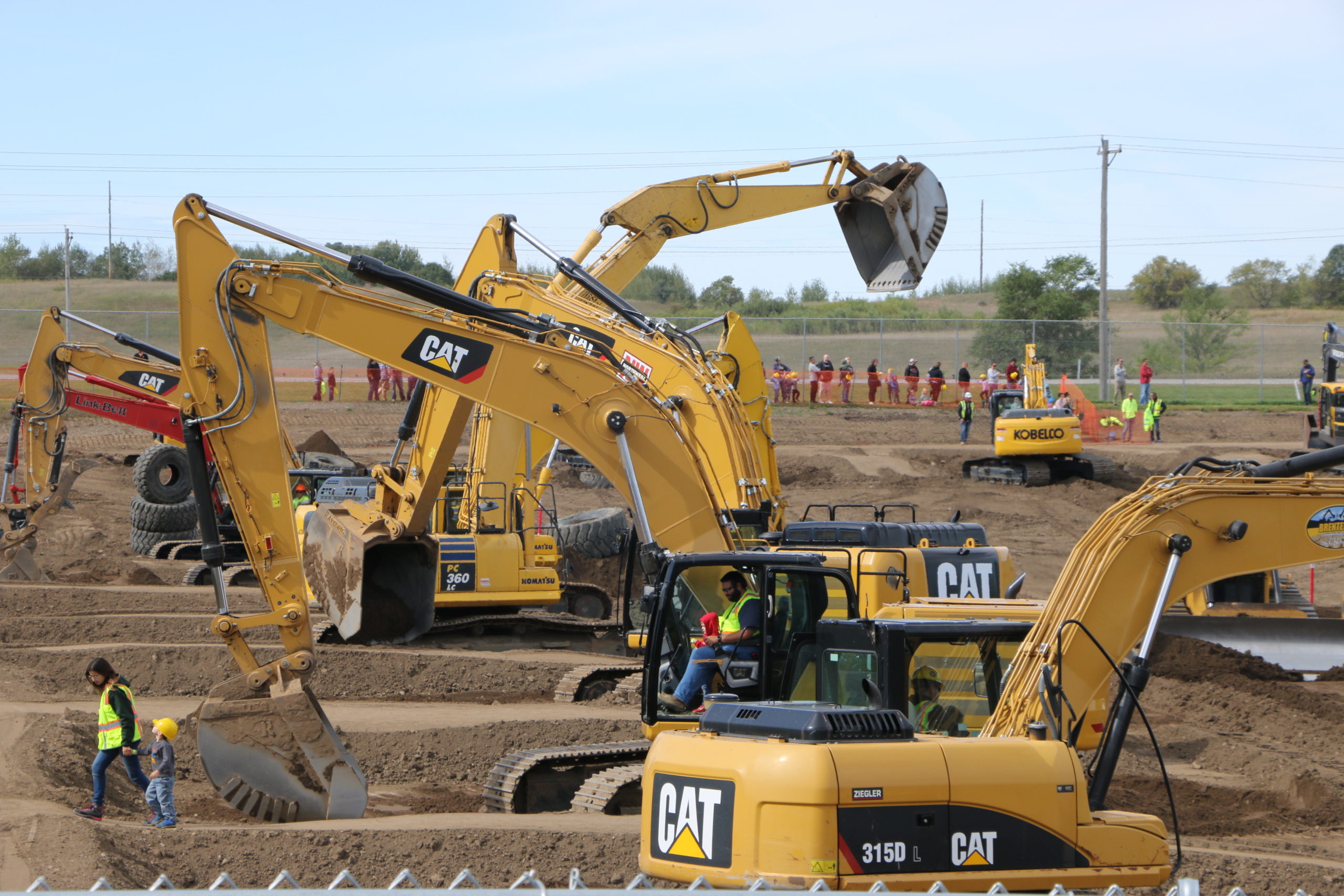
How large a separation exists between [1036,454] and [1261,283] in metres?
63.9

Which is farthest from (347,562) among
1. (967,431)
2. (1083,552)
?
(967,431)

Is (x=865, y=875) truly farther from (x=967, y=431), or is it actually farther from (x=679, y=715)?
(x=967, y=431)

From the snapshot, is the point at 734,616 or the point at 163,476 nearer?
the point at 734,616

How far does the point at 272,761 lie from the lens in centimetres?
974

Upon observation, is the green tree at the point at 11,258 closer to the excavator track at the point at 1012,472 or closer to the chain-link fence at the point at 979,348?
the chain-link fence at the point at 979,348

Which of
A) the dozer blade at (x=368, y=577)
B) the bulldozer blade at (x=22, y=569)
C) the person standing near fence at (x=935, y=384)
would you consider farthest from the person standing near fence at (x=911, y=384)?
the dozer blade at (x=368, y=577)

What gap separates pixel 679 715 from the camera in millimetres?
9016

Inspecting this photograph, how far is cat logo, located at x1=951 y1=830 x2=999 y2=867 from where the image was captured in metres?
5.74

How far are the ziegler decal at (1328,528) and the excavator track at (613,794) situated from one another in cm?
462

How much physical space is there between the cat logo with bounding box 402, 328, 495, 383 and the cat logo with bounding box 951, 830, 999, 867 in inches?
278

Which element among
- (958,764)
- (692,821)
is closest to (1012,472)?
(958,764)

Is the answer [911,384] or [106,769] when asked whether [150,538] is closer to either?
[106,769]

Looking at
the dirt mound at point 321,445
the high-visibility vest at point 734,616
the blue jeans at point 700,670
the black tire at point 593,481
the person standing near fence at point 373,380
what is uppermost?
the person standing near fence at point 373,380

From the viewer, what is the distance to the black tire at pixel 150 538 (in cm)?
2572
